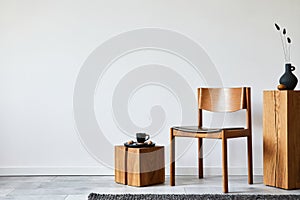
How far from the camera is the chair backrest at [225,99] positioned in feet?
10.4

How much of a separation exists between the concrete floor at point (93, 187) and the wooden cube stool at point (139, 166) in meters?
0.06

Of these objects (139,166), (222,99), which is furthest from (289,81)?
(139,166)

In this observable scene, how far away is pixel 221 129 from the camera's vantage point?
2.99 meters

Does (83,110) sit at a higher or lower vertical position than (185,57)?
lower

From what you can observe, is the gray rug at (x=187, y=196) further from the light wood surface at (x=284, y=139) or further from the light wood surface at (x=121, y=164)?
the light wood surface at (x=121, y=164)

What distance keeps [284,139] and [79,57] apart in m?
1.70

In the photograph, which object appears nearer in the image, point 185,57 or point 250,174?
point 250,174

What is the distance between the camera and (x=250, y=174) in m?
3.26

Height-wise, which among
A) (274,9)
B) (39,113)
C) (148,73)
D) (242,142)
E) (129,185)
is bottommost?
(129,185)

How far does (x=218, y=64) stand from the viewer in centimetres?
364

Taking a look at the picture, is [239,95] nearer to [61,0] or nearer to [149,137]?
[149,137]

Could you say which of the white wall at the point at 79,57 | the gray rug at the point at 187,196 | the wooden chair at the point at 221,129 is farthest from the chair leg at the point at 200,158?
the gray rug at the point at 187,196

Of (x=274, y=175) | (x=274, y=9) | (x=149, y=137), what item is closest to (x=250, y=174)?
(x=274, y=175)

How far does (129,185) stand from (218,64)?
122 centimetres
